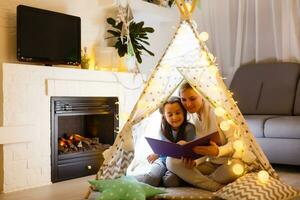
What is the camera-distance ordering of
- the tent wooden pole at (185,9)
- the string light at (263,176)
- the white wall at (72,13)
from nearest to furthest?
the string light at (263,176) < the tent wooden pole at (185,9) < the white wall at (72,13)

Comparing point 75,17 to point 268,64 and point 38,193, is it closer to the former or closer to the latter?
point 38,193

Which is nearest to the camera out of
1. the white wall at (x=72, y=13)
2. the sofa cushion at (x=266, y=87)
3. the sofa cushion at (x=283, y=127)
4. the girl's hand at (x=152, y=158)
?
the girl's hand at (x=152, y=158)

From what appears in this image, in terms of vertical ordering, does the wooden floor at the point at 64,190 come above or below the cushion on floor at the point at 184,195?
below

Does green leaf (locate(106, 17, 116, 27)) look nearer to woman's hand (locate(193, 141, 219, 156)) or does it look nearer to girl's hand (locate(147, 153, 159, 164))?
girl's hand (locate(147, 153, 159, 164))

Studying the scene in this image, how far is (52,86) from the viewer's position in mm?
3461

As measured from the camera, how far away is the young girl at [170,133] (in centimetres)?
268

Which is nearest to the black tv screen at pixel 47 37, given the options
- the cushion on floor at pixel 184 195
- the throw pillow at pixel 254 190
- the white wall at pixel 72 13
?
the white wall at pixel 72 13

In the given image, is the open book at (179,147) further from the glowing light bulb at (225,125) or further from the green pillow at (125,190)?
the green pillow at (125,190)

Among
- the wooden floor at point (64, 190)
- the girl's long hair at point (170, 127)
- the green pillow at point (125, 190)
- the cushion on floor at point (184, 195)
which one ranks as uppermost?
the girl's long hair at point (170, 127)

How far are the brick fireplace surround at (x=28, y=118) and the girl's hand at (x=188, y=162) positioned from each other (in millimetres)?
928

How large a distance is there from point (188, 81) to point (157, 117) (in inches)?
24.0

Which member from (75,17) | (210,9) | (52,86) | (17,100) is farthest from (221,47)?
(17,100)

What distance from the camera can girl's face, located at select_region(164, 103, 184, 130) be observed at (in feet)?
8.89

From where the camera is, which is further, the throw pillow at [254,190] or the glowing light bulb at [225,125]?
the glowing light bulb at [225,125]
